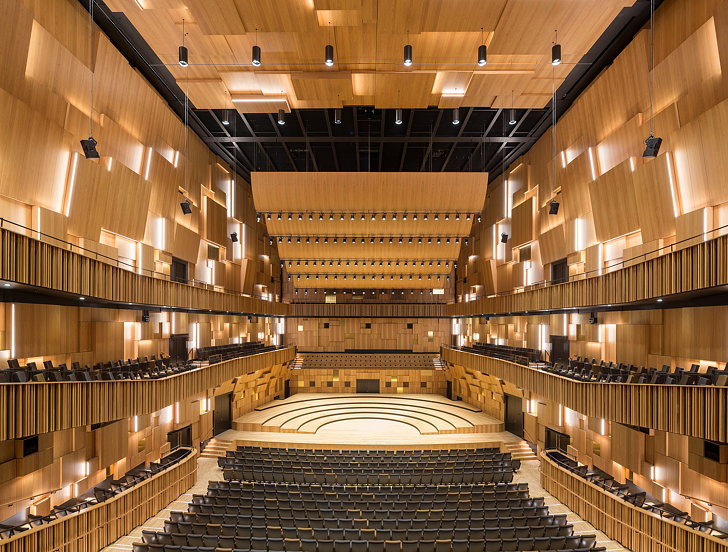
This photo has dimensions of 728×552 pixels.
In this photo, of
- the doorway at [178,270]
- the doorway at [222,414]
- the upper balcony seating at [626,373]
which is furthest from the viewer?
the doorway at [222,414]

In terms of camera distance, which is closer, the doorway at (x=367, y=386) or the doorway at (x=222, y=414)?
the doorway at (x=222, y=414)

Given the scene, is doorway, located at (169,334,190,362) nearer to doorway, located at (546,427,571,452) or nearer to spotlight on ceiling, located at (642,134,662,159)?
doorway, located at (546,427,571,452)

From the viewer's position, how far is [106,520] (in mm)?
8477

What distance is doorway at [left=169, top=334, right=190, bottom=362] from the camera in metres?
14.4

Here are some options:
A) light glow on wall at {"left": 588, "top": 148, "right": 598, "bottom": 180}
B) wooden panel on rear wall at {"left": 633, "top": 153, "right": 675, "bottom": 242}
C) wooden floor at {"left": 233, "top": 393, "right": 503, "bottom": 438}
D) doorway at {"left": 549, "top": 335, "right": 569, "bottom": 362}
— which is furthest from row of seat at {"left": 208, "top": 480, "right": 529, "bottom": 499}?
light glow on wall at {"left": 588, "top": 148, "right": 598, "bottom": 180}

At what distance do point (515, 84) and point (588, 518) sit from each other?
10216 millimetres

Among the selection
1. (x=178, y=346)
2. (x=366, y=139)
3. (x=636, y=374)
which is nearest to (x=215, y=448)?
(x=178, y=346)

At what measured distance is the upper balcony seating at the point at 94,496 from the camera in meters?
7.26

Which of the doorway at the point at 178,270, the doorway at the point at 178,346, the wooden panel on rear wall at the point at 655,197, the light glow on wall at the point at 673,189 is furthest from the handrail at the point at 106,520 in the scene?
the light glow on wall at the point at 673,189

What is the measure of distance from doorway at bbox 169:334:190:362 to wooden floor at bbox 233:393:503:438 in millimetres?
4534

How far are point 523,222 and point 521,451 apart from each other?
8603 millimetres

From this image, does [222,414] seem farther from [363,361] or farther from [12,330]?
[12,330]

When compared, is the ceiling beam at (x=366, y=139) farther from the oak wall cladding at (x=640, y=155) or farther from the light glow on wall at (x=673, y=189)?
the light glow on wall at (x=673, y=189)

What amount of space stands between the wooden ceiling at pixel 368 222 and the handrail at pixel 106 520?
1096 cm
